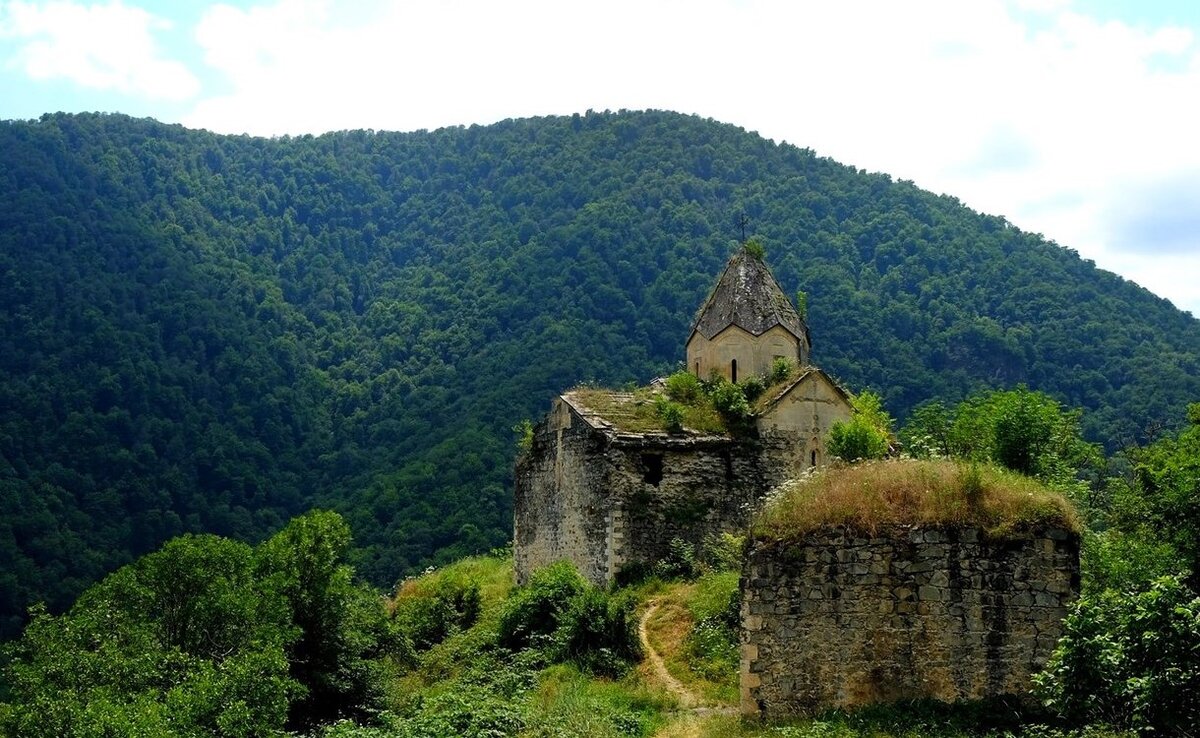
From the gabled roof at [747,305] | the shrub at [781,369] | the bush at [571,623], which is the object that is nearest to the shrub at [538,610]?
the bush at [571,623]

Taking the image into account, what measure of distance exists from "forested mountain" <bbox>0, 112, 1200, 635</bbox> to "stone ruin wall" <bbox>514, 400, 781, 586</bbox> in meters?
22.4

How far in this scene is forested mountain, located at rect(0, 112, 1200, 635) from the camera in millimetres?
51219

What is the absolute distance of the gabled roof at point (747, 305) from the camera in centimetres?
2533

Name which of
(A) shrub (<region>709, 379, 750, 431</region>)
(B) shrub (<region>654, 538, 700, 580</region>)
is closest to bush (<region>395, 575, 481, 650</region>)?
(B) shrub (<region>654, 538, 700, 580</region>)

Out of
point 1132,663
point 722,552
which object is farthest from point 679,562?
point 1132,663

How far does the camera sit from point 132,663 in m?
16.0

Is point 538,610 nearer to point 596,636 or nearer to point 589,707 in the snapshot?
point 596,636

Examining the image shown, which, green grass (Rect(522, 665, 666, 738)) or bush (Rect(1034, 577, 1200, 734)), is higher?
bush (Rect(1034, 577, 1200, 734))

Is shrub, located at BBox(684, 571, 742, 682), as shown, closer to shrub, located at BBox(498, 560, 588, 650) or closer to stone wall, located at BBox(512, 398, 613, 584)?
shrub, located at BBox(498, 560, 588, 650)

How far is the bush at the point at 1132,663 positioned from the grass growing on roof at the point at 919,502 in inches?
51.8

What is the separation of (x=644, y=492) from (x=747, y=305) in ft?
19.1

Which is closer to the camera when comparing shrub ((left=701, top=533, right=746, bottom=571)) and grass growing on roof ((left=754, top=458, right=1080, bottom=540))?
grass growing on roof ((left=754, top=458, right=1080, bottom=540))

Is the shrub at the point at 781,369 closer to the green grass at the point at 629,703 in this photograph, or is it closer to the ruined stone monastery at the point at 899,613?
the green grass at the point at 629,703

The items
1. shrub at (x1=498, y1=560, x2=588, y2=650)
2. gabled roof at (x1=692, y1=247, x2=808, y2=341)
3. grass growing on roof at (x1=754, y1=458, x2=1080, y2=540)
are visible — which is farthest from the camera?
gabled roof at (x1=692, y1=247, x2=808, y2=341)
